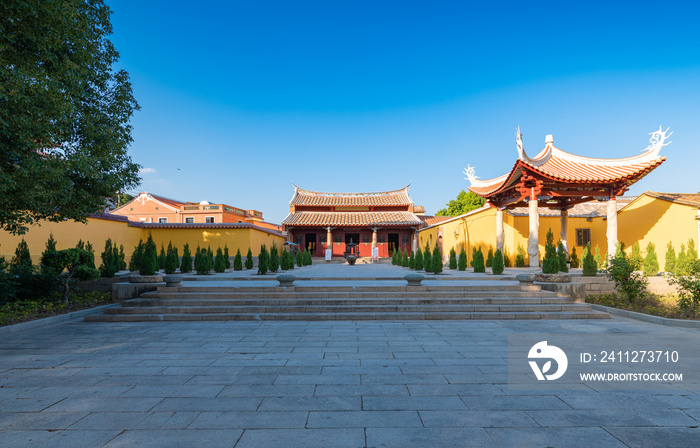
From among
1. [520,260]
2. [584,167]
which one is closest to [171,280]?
[520,260]

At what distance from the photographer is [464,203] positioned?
3834 cm

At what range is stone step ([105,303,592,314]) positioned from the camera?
7703 millimetres

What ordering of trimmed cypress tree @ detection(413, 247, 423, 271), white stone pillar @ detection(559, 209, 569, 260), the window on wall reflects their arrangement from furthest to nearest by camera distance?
the window on wall < trimmed cypress tree @ detection(413, 247, 423, 271) < white stone pillar @ detection(559, 209, 569, 260)

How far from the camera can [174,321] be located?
7379 mm

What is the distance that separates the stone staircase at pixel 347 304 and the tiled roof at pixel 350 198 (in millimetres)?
23887

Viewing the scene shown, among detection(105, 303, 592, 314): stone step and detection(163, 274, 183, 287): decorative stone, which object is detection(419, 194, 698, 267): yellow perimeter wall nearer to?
detection(105, 303, 592, 314): stone step

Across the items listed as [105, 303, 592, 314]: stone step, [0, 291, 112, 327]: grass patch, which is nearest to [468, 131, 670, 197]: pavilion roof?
[105, 303, 592, 314]: stone step

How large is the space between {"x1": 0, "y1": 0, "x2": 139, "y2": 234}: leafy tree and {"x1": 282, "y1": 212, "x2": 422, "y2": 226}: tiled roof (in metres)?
20.8

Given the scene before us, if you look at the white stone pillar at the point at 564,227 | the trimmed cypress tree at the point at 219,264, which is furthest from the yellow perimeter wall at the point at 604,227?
the trimmed cypress tree at the point at 219,264

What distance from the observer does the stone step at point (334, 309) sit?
25.3ft

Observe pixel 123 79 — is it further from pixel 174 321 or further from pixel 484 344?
pixel 484 344

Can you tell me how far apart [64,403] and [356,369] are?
2.93m

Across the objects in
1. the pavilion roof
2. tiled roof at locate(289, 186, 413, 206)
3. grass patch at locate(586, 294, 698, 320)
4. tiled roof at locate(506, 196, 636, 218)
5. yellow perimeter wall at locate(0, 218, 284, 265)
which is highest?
tiled roof at locate(289, 186, 413, 206)

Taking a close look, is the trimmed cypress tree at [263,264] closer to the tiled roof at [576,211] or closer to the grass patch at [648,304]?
the grass patch at [648,304]
